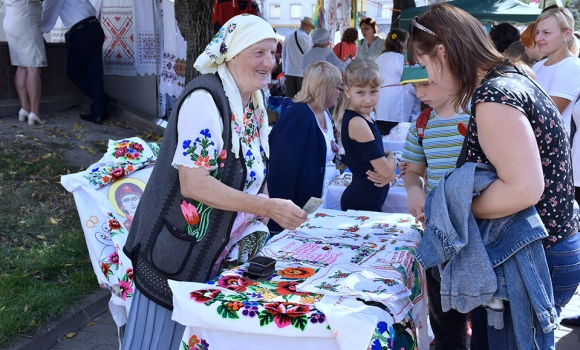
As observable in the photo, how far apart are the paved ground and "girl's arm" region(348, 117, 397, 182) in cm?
156

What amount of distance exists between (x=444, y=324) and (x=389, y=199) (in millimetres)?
1345

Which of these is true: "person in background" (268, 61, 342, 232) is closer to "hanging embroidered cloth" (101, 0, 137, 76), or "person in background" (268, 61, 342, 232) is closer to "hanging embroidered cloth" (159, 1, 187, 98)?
"hanging embroidered cloth" (159, 1, 187, 98)

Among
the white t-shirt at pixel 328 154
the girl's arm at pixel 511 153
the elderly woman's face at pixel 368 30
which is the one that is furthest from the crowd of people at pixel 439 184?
the elderly woman's face at pixel 368 30

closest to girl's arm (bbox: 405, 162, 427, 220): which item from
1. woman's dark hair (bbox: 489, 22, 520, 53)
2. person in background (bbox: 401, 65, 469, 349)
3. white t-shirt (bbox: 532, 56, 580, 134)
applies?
person in background (bbox: 401, 65, 469, 349)

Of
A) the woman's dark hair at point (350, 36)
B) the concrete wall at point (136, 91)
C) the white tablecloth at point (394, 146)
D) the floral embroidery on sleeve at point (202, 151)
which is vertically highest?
the floral embroidery on sleeve at point (202, 151)

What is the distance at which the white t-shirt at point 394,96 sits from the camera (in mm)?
7414

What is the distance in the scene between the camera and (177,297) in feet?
6.13

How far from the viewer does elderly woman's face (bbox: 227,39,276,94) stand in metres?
2.23

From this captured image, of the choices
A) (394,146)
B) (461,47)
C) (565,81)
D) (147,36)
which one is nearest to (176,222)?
(461,47)

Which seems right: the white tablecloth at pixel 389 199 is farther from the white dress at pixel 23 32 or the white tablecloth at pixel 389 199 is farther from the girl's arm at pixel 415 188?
the white dress at pixel 23 32

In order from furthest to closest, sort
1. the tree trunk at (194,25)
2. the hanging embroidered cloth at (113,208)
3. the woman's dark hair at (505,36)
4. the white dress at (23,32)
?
the white dress at (23,32) → the woman's dark hair at (505,36) → the tree trunk at (194,25) → the hanging embroidered cloth at (113,208)

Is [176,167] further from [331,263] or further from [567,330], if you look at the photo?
[567,330]

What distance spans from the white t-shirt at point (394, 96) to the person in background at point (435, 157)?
457cm

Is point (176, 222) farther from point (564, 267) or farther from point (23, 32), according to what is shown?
point (23, 32)
